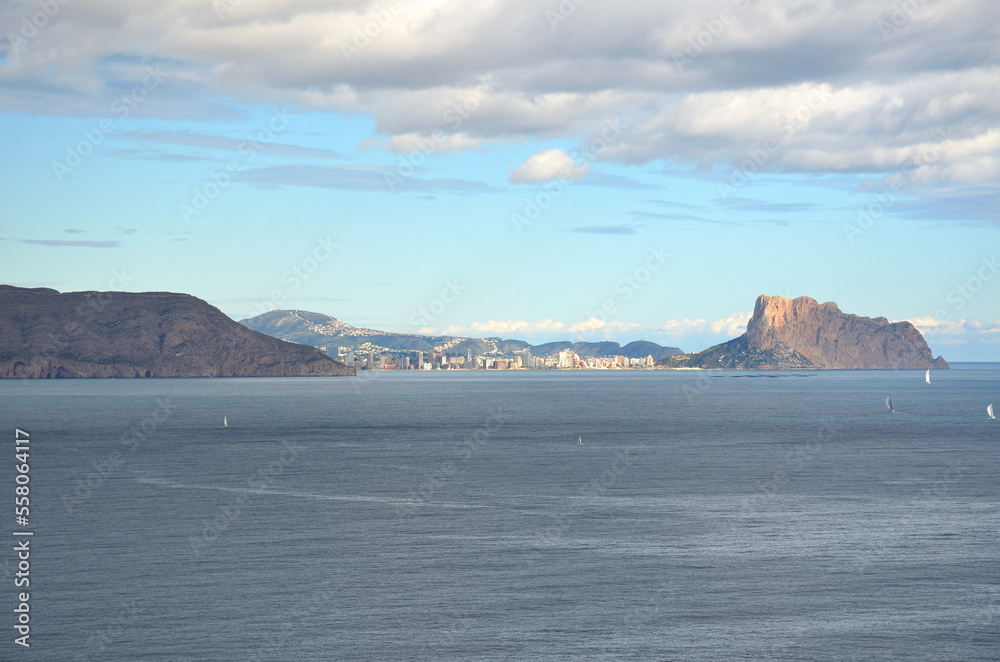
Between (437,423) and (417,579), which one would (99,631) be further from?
(437,423)

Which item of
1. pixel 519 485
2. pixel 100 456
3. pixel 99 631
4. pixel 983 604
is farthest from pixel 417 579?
pixel 100 456

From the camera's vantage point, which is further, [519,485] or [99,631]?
[519,485]

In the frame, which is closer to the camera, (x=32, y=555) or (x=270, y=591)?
(x=270, y=591)

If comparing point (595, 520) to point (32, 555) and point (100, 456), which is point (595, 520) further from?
point (100, 456)

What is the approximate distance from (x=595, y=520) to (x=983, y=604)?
2831cm

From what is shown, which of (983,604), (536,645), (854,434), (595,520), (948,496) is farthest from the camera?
(854,434)

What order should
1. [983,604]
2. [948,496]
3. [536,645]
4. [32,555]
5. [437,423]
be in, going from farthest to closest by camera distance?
[437,423]
[948,496]
[32,555]
[983,604]
[536,645]

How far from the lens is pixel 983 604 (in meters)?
46.8

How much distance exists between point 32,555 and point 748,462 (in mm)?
79786

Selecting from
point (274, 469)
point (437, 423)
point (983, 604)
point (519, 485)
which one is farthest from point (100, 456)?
point (983, 604)

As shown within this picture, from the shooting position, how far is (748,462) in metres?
110

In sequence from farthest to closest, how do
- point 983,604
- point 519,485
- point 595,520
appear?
1. point 519,485
2. point 595,520
3. point 983,604

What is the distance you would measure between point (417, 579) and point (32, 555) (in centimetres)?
2434

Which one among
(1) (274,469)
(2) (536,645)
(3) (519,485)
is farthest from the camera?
(1) (274,469)
